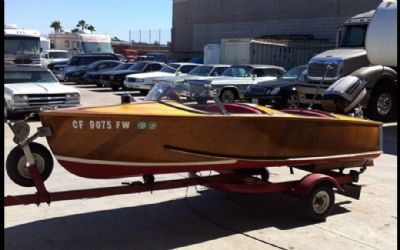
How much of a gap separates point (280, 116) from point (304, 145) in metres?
0.47

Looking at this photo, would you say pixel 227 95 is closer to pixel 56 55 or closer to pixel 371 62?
pixel 371 62

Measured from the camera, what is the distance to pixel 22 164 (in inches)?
184

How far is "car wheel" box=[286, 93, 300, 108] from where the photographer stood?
15.0m

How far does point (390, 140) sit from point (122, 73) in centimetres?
1514

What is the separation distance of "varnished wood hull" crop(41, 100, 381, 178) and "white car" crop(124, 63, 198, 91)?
15.8m

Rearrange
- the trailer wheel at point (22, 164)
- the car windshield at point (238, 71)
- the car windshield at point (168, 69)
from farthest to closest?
the car windshield at point (168, 69), the car windshield at point (238, 71), the trailer wheel at point (22, 164)

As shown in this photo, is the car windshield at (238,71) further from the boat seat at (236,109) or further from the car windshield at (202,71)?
the boat seat at (236,109)

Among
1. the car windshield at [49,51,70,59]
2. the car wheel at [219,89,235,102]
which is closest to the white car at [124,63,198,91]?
the car wheel at [219,89,235,102]

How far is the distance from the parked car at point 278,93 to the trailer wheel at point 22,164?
11.0m

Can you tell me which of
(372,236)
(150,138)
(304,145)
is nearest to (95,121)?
(150,138)

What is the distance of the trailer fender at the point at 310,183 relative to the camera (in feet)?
18.3

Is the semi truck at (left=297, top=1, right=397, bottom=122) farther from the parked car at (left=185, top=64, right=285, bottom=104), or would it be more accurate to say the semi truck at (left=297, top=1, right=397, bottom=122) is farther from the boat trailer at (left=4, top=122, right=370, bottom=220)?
the boat trailer at (left=4, top=122, right=370, bottom=220)

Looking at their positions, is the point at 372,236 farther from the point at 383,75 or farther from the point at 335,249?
the point at 383,75

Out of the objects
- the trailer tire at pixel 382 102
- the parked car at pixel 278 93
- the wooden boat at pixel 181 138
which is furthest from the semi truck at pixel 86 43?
the wooden boat at pixel 181 138
